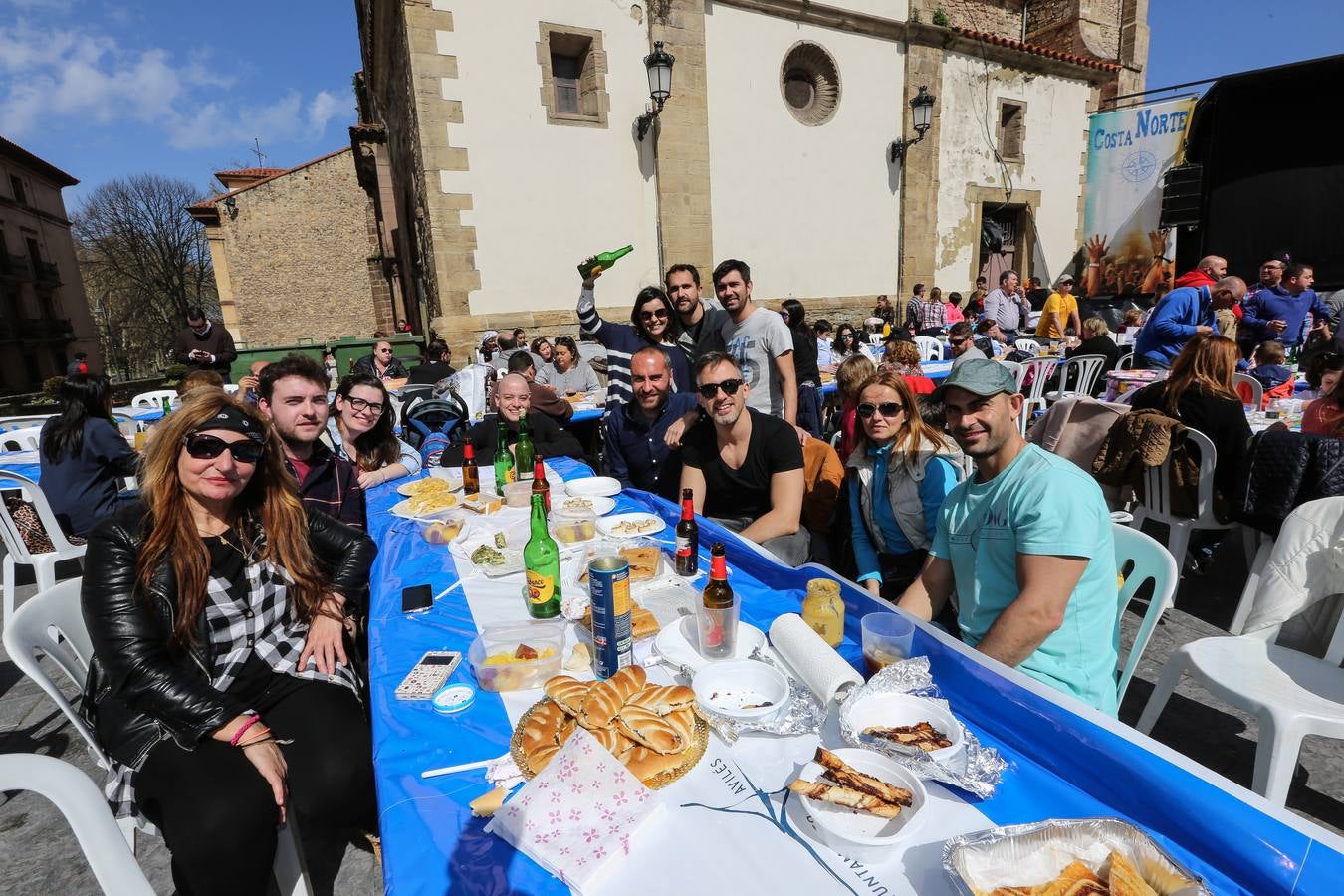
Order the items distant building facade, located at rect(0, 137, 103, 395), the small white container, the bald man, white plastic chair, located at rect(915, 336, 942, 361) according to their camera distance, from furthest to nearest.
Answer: distant building facade, located at rect(0, 137, 103, 395)
white plastic chair, located at rect(915, 336, 942, 361)
the bald man
the small white container

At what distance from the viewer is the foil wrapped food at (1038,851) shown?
0.98 meters

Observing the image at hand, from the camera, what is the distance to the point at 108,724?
1794 millimetres

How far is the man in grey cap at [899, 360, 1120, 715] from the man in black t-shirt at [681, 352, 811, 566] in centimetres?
98

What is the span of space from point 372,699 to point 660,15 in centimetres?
1233

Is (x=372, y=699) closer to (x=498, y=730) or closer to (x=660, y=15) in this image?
(x=498, y=730)

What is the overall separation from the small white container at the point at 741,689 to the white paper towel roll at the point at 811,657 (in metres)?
0.08

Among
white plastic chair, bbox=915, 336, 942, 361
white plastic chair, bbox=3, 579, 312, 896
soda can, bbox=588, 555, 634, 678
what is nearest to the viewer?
soda can, bbox=588, 555, 634, 678

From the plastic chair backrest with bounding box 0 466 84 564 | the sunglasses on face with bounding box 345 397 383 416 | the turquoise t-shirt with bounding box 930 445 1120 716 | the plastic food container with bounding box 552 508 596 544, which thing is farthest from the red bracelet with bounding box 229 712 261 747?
the plastic chair backrest with bounding box 0 466 84 564

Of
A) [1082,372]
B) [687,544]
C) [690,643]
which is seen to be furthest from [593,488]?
[1082,372]

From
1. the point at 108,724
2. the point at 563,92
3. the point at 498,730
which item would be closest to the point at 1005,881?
the point at 498,730

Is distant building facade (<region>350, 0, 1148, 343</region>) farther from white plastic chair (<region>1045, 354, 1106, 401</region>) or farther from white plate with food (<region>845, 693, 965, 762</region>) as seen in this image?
white plate with food (<region>845, 693, 965, 762</region>)

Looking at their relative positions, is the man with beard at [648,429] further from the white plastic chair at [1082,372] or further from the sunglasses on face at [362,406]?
the white plastic chair at [1082,372]

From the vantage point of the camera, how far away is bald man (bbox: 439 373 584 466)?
4.18 metres

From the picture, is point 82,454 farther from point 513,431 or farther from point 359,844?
point 359,844
